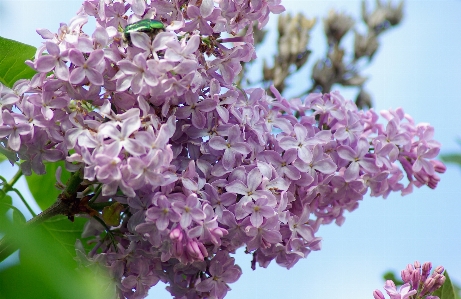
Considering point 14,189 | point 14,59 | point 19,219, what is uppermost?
point 19,219

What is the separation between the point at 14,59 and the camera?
1888 mm

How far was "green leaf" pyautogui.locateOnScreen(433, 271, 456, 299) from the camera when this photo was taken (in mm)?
1646

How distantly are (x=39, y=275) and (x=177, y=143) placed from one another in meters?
1.03

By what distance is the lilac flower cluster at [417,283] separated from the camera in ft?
4.96

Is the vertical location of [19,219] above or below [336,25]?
above

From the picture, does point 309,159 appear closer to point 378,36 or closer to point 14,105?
point 14,105

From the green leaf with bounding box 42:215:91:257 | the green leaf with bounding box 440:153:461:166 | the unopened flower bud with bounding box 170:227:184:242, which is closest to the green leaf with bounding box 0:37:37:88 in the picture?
the green leaf with bounding box 42:215:91:257

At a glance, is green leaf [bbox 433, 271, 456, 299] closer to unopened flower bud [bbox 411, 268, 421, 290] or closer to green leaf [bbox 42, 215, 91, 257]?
unopened flower bud [bbox 411, 268, 421, 290]

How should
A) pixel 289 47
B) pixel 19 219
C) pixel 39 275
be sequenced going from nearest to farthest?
pixel 39 275, pixel 19 219, pixel 289 47

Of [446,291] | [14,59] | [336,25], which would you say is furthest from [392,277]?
[336,25]

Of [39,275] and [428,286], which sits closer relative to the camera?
[39,275]

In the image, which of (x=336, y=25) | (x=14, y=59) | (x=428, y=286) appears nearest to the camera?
(x=428, y=286)

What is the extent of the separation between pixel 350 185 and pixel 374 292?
35 centimetres

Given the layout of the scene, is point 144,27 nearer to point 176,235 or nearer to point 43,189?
point 176,235
